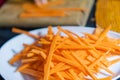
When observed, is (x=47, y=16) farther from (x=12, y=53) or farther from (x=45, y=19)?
(x=12, y=53)

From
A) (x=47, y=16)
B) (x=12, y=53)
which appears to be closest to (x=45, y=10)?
(x=47, y=16)

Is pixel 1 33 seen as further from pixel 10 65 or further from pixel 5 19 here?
pixel 10 65

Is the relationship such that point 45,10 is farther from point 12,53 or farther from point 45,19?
point 12,53

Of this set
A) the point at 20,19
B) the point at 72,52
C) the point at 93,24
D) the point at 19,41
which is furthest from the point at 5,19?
the point at 72,52

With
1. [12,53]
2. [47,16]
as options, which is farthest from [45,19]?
[12,53]

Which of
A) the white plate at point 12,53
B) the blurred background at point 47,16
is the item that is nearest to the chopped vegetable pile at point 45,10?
the blurred background at point 47,16

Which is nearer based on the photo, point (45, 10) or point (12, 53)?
point (12, 53)
